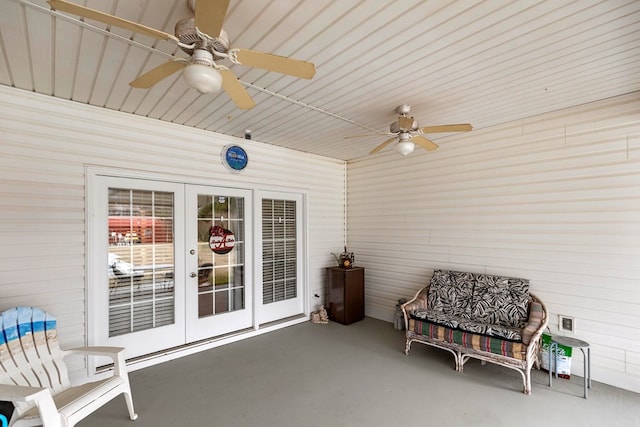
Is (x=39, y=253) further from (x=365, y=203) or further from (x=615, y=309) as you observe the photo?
(x=615, y=309)

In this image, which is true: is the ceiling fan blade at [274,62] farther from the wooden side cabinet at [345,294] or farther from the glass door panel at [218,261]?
the wooden side cabinet at [345,294]

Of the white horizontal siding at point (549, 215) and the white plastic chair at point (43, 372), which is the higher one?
the white horizontal siding at point (549, 215)

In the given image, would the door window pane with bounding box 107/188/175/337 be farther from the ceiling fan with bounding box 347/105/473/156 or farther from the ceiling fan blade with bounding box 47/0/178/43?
the ceiling fan with bounding box 347/105/473/156

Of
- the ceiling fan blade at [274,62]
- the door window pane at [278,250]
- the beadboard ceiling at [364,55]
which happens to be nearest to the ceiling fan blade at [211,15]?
the ceiling fan blade at [274,62]

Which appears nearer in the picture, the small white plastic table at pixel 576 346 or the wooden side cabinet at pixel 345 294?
the small white plastic table at pixel 576 346

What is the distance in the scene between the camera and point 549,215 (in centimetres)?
335

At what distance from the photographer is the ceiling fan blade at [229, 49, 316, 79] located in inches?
61.2

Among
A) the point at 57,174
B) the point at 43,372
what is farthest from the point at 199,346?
the point at 57,174

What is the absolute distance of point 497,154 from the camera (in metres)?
3.76

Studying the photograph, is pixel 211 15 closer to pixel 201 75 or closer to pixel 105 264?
pixel 201 75

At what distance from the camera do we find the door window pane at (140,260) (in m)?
3.27

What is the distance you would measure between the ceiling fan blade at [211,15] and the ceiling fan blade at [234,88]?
0.92 ft

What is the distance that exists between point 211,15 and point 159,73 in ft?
2.20

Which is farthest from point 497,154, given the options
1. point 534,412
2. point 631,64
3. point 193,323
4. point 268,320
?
point 193,323
